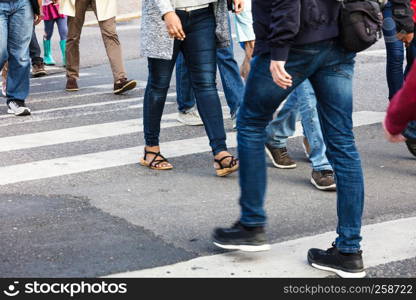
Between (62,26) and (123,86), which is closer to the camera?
(123,86)

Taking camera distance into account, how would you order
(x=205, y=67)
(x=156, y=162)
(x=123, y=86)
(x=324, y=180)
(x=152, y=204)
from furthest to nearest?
(x=123, y=86)
(x=156, y=162)
(x=205, y=67)
(x=324, y=180)
(x=152, y=204)

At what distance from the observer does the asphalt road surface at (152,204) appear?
15.9 ft

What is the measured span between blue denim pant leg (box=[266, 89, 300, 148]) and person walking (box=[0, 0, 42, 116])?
3.15m

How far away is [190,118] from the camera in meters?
8.60

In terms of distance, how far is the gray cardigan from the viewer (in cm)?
654

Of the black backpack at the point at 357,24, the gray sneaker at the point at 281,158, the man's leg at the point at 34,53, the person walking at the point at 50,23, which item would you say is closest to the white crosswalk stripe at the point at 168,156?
the man's leg at the point at 34,53

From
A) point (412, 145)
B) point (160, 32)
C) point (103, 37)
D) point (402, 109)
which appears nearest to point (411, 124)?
point (412, 145)

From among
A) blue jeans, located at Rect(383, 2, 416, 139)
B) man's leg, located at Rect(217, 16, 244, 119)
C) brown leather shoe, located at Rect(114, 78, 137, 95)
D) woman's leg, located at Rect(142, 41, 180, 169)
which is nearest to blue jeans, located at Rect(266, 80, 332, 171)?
woman's leg, located at Rect(142, 41, 180, 169)

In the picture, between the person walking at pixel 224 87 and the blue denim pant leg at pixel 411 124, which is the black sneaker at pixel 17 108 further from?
the blue denim pant leg at pixel 411 124

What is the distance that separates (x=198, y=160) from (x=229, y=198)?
1.17 m

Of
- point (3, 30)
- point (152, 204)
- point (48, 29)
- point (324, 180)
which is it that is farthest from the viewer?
point (48, 29)

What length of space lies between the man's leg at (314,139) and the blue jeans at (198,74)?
605mm

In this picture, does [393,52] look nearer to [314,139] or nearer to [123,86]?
[314,139]

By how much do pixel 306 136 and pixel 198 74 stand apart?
33.3 inches
